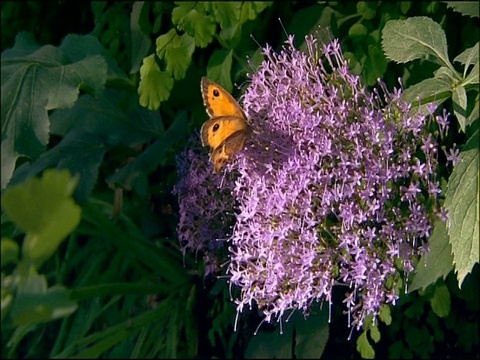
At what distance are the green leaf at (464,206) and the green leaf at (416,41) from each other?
0.42ft

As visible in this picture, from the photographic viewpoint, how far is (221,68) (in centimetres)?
117

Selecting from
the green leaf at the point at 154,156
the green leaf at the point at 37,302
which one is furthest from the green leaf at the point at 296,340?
the green leaf at the point at 37,302

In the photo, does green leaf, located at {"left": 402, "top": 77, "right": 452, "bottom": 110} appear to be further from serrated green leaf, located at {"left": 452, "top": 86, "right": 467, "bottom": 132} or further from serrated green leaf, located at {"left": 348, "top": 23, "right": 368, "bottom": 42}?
serrated green leaf, located at {"left": 348, "top": 23, "right": 368, "bottom": 42}

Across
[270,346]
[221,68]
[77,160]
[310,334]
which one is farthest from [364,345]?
[77,160]

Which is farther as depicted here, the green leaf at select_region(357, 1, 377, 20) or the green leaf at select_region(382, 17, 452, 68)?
the green leaf at select_region(357, 1, 377, 20)

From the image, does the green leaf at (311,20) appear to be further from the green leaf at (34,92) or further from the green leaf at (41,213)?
the green leaf at (41,213)

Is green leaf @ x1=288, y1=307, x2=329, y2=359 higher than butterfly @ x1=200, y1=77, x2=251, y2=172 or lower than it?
lower

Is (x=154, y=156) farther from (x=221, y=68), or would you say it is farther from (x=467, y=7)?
(x=467, y=7)

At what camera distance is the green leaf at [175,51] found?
1.15m

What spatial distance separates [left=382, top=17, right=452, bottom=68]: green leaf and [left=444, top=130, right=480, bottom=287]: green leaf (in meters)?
0.13

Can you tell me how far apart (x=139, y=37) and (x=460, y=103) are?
2.57 ft

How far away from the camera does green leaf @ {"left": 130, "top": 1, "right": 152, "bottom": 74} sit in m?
1.35

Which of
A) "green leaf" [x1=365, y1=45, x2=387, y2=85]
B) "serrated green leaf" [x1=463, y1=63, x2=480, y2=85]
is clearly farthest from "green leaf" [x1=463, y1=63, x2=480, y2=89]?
"green leaf" [x1=365, y1=45, x2=387, y2=85]

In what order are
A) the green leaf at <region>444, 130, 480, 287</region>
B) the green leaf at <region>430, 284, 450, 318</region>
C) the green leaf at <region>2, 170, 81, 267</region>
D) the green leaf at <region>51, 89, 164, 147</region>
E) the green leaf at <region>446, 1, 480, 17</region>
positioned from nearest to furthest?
the green leaf at <region>2, 170, 81, 267</region> → the green leaf at <region>444, 130, 480, 287</region> → the green leaf at <region>446, 1, 480, 17</region> → the green leaf at <region>430, 284, 450, 318</region> → the green leaf at <region>51, 89, 164, 147</region>
